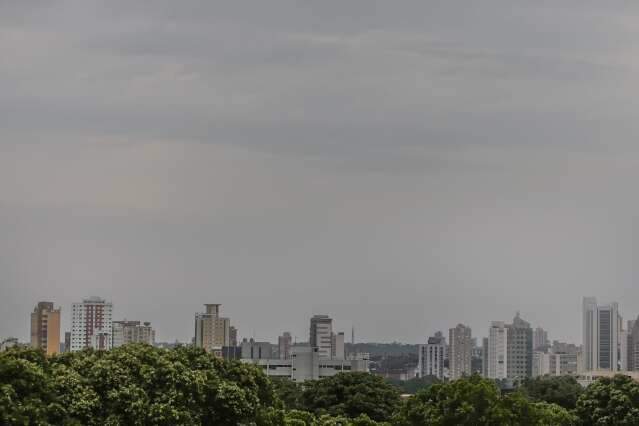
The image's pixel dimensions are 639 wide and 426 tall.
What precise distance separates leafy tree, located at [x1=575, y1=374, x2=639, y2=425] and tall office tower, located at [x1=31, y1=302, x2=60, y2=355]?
156m

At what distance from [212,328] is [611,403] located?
513ft

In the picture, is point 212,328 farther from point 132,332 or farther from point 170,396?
point 170,396

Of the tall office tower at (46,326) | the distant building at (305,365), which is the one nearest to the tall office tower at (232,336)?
the tall office tower at (46,326)

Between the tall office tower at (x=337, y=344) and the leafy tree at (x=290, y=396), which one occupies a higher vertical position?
the tall office tower at (x=337, y=344)

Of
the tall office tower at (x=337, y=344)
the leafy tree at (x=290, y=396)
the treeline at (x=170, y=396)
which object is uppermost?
the tall office tower at (x=337, y=344)

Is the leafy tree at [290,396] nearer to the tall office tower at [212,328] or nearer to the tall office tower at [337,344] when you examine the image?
the tall office tower at [337,344]

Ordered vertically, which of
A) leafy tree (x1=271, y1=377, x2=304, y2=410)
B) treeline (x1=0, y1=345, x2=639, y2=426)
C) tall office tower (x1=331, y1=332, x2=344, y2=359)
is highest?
tall office tower (x1=331, y1=332, x2=344, y2=359)

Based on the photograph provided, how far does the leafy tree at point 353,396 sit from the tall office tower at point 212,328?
13668 centimetres

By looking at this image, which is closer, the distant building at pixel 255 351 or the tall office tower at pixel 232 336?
the distant building at pixel 255 351

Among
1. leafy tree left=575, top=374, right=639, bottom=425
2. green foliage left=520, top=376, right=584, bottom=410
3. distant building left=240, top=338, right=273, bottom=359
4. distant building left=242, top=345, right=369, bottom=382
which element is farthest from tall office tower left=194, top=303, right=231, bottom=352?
leafy tree left=575, top=374, right=639, bottom=425

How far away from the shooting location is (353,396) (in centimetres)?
5281

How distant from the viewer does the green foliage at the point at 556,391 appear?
5753 centimetres

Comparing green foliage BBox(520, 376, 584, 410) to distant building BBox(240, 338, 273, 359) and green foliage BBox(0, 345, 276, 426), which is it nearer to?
green foliage BBox(0, 345, 276, 426)

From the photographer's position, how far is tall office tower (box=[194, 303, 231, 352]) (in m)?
191
